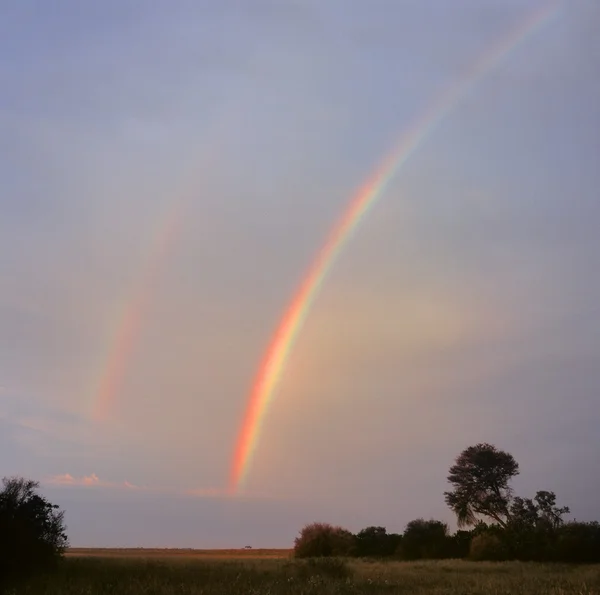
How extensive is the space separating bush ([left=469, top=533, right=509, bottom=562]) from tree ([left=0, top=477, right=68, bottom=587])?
30.9 meters

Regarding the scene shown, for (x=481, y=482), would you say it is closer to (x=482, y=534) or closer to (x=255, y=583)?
(x=482, y=534)

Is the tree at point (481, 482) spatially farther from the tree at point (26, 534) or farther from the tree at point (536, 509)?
the tree at point (26, 534)

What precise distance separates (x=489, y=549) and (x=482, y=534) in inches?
140

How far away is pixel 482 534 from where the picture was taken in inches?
2087

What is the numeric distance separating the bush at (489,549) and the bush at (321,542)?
41.3 ft

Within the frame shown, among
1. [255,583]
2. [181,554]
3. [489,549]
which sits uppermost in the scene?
[181,554]

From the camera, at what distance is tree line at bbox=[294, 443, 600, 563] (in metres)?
48.4

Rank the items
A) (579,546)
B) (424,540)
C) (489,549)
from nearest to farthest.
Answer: (579,546)
(489,549)
(424,540)

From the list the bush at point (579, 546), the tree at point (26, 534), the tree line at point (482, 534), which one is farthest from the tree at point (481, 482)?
the tree at point (26, 534)

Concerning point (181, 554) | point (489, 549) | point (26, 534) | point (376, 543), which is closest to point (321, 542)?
point (376, 543)

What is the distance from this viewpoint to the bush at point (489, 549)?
4881 centimetres

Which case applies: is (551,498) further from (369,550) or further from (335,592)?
(335,592)

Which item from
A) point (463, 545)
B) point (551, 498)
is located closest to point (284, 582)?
point (463, 545)

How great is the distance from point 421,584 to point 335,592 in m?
5.66
